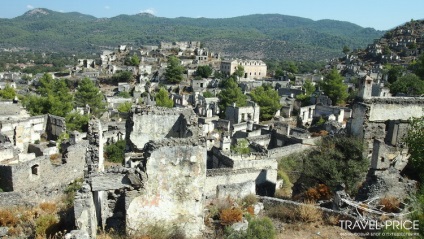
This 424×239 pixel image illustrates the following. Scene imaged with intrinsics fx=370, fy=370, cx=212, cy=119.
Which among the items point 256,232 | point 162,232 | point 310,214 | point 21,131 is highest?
point 256,232

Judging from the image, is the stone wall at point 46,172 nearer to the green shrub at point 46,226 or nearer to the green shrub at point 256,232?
the green shrub at point 46,226

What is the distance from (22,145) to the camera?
26.6m

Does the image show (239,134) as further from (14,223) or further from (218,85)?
(218,85)

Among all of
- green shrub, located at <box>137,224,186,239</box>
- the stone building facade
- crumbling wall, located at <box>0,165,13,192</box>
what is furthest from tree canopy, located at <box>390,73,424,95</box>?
the stone building facade

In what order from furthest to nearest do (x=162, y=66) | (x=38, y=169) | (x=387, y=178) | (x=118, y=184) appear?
(x=162, y=66), (x=38, y=169), (x=387, y=178), (x=118, y=184)

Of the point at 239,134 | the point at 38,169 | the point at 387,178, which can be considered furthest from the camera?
the point at 239,134

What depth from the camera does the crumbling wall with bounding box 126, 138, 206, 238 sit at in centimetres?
951

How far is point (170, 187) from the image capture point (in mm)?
9750

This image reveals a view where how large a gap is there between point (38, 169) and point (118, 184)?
372 inches

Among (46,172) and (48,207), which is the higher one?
(48,207)

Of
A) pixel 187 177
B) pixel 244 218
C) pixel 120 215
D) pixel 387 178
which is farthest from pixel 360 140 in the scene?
pixel 120 215

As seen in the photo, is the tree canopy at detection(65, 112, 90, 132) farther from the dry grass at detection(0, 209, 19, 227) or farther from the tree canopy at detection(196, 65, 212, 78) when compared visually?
the tree canopy at detection(196, 65, 212, 78)

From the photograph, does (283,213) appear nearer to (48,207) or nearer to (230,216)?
(230,216)

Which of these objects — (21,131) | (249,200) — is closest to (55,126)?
(21,131)
